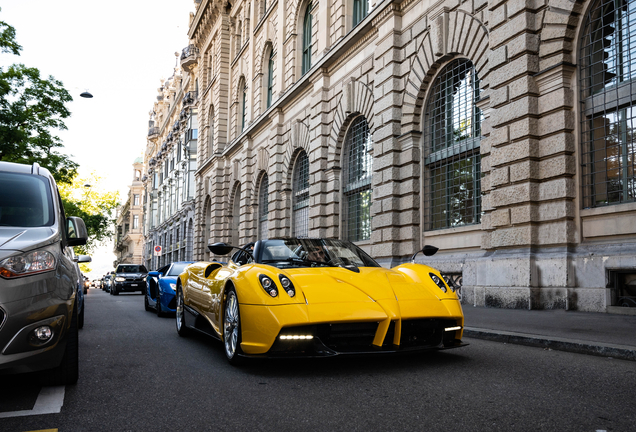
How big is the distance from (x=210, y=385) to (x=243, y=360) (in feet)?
2.39

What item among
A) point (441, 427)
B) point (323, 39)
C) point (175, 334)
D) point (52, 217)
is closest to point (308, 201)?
point (323, 39)

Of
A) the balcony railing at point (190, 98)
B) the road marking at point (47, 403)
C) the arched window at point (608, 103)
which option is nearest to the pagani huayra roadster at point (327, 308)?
the road marking at point (47, 403)

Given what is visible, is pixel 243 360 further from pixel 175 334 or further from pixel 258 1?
pixel 258 1

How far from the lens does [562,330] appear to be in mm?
6891

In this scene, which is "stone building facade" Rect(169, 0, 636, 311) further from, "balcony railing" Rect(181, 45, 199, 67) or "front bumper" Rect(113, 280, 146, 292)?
"balcony railing" Rect(181, 45, 199, 67)

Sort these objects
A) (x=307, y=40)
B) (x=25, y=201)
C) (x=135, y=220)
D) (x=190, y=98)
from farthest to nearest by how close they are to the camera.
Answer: (x=135, y=220) → (x=190, y=98) → (x=307, y=40) → (x=25, y=201)

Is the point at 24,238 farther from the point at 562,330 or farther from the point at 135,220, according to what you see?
the point at 135,220

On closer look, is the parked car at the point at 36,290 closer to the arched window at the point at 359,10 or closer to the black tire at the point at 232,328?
the black tire at the point at 232,328

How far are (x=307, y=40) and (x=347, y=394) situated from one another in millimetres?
22632

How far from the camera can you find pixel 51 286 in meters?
3.77

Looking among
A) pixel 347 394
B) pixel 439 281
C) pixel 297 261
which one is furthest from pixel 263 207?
pixel 347 394

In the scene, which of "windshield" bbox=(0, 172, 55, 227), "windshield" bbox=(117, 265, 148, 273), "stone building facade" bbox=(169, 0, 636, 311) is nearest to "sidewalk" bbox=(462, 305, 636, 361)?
"stone building facade" bbox=(169, 0, 636, 311)

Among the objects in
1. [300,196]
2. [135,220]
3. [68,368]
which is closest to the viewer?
[68,368]

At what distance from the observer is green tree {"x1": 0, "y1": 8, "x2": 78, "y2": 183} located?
23094 mm
